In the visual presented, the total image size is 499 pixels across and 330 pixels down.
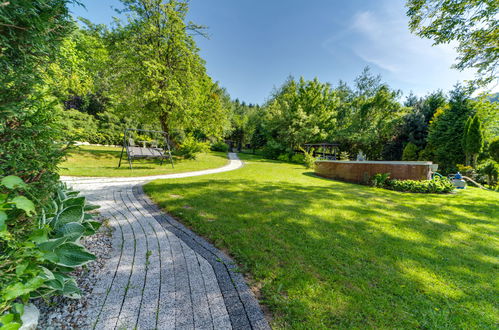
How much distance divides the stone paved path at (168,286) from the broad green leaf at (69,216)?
631 mm

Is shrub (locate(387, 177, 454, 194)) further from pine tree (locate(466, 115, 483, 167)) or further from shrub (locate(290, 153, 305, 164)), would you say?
shrub (locate(290, 153, 305, 164))

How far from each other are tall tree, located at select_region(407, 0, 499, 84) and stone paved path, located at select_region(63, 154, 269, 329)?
34.5ft

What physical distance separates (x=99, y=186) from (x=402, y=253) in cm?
693

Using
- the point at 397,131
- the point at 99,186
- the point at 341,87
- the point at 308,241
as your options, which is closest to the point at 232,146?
the point at 341,87

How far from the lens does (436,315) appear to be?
5.47 ft

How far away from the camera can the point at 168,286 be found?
1.82 m

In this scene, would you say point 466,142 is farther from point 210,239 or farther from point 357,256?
point 210,239

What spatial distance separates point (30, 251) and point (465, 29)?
11.8 m

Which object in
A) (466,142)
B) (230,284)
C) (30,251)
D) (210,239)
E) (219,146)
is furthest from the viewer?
(219,146)

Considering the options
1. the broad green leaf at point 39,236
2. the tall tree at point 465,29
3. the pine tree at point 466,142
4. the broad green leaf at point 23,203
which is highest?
the tall tree at point 465,29

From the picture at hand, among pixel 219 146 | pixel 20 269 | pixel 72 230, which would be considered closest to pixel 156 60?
pixel 72 230

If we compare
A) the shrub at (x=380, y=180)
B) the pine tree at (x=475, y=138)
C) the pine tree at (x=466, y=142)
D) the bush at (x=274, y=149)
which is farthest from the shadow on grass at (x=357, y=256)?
the bush at (x=274, y=149)

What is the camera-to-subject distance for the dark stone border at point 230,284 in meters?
1.51

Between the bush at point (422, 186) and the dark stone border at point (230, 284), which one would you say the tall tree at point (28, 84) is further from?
the bush at point (422, 186)
